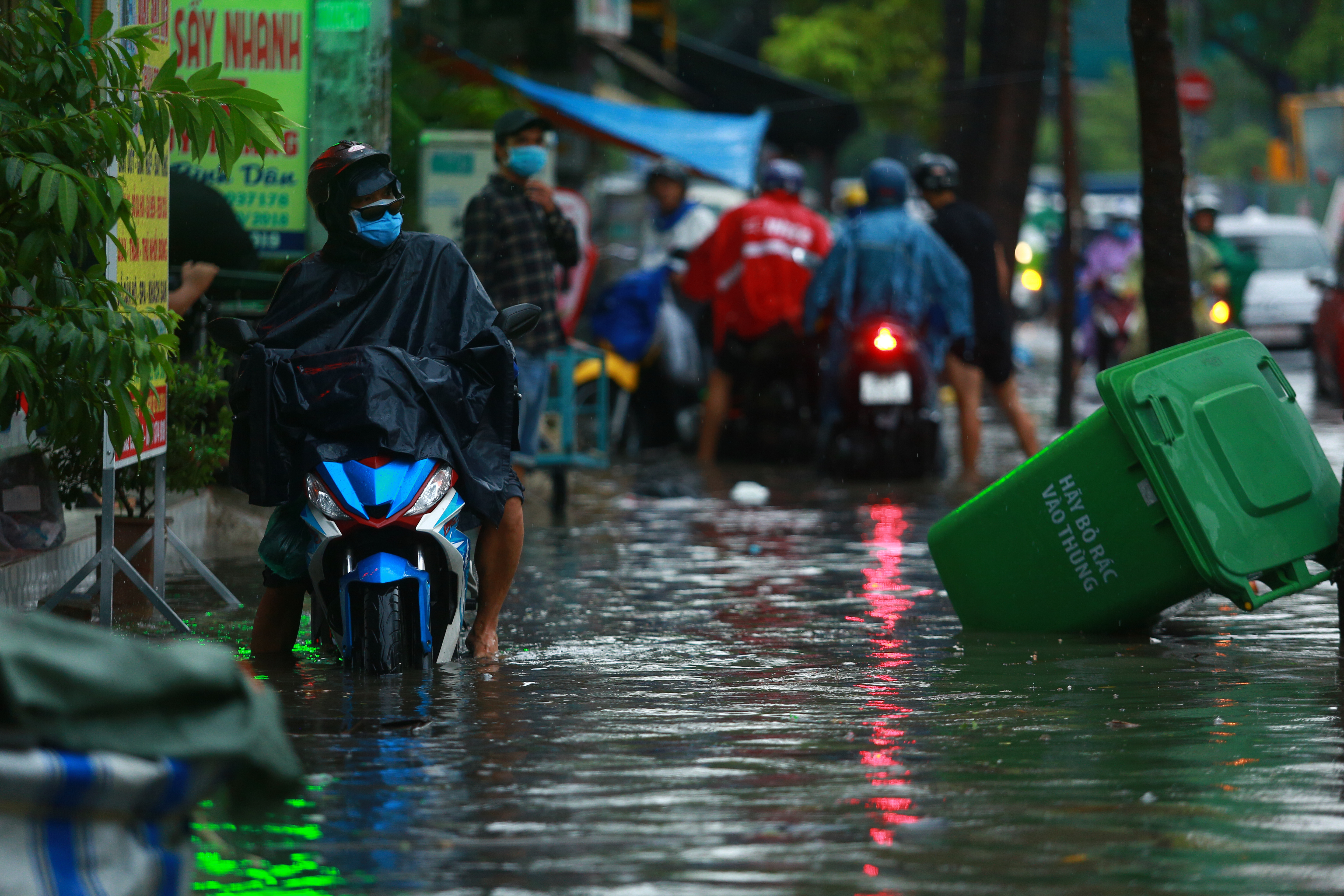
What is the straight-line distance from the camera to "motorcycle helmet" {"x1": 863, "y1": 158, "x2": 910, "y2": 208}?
12.7 m

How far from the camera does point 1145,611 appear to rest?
261 inches

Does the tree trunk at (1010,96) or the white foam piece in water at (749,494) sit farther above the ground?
the tree trunk at (1010,96)

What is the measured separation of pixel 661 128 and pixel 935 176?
716 centimetres

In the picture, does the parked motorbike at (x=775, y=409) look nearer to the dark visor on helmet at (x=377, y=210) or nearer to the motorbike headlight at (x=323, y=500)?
the dark visor on helmet at (x=377, y=210)

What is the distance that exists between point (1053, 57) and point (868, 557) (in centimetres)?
3632

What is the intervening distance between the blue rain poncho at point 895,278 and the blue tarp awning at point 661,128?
5.67m

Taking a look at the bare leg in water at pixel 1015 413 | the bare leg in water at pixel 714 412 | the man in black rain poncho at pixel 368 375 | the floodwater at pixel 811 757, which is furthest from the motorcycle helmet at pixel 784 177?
the man in black rain poncho at pixel 368 375

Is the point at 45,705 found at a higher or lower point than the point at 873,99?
lower

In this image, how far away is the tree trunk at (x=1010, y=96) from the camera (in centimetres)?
1956

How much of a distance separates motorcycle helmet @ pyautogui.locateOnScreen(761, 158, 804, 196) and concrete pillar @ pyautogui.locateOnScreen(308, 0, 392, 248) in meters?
4.90

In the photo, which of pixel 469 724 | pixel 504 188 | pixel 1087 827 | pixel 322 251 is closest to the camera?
pixel 1087 827

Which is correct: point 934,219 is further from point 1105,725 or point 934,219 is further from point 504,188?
point 1105,725

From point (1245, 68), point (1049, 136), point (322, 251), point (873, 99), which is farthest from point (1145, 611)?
point (1049, 136)

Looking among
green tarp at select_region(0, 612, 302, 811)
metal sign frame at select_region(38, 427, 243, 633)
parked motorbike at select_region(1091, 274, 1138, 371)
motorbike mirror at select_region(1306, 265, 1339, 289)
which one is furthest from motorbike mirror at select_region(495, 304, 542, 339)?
parked motorbike at select_region(1091, 274, 1138, 371)
